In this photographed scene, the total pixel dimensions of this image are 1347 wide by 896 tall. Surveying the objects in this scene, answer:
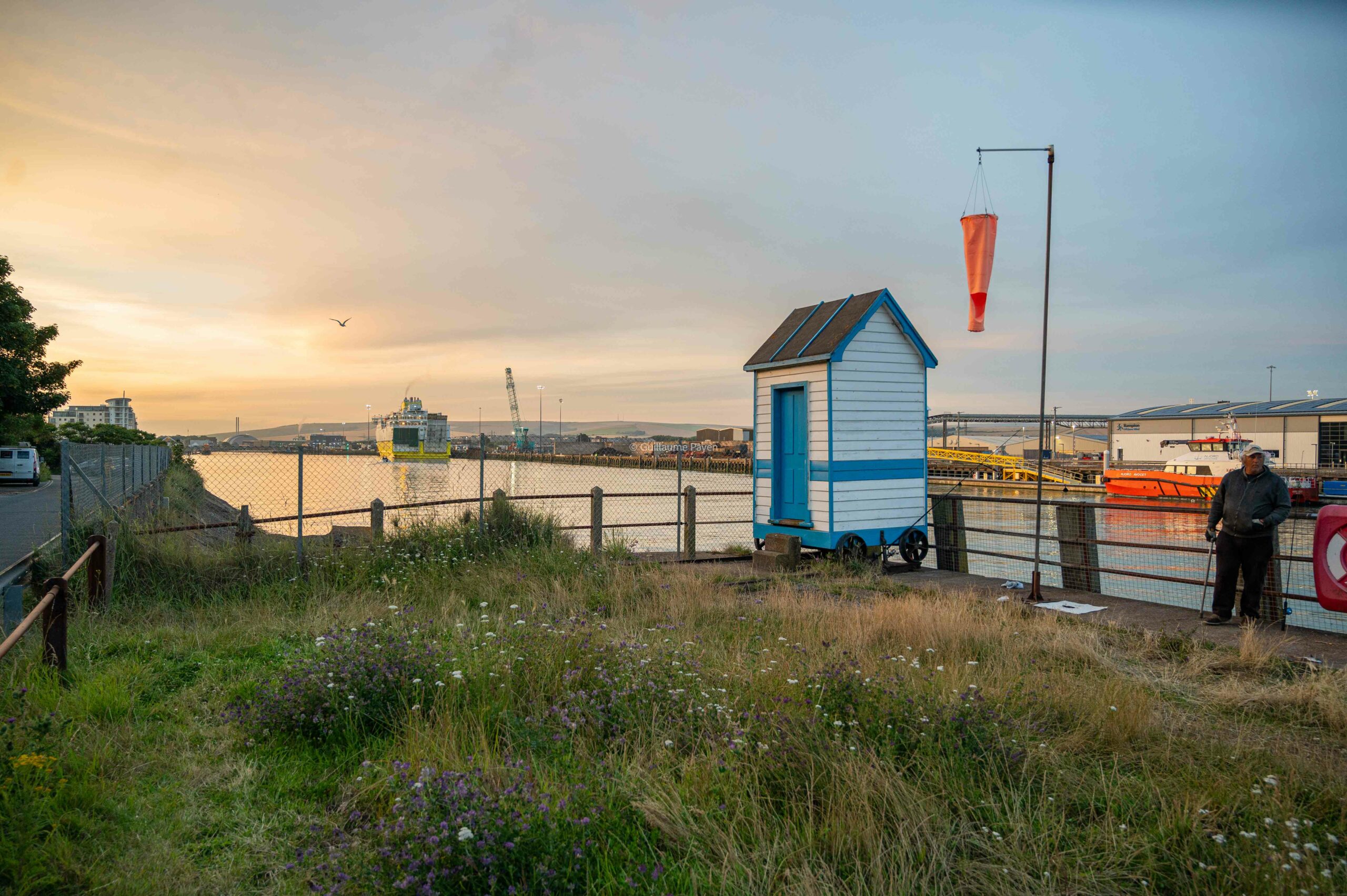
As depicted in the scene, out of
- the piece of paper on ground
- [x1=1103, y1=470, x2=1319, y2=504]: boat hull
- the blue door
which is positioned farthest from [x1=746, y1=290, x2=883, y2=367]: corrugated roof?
[x1=1103, y1=470, x2=1319, y2=504]: boat hull

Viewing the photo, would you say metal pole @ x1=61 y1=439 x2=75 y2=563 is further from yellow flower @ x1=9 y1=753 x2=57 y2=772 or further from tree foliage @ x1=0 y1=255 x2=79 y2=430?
tree foliage @ x1=0 y1=255 x2=79 y2=430

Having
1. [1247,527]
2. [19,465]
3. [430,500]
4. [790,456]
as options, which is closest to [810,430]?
[790,456]

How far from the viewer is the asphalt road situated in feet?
34.4

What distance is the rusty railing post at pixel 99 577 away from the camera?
7551mm

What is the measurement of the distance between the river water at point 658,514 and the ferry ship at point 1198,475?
1150 mm

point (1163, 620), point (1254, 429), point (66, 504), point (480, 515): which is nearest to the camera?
point (66, 504)

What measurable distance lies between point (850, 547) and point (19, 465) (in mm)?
31220

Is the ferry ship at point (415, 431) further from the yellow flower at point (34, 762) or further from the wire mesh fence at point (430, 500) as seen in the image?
the yellow flower at point (34, 762)

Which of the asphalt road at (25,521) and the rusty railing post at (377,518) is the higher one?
the rusty railing post at (377,518)

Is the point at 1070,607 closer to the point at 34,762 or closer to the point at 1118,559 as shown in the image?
the point at 34,762

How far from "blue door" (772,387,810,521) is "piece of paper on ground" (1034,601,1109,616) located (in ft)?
11.4

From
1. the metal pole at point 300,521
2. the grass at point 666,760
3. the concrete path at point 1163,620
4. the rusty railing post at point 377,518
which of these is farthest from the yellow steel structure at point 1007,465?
the grass at point 666,760

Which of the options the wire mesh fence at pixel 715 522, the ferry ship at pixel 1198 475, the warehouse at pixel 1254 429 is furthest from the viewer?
the warehouse at pixel 1254 429

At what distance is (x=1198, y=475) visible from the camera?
4256cm
